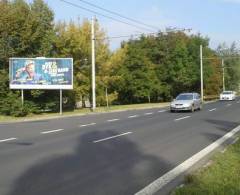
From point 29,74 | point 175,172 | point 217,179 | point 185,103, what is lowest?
point 175,172

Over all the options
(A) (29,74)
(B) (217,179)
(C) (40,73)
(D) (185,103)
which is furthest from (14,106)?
(B) (217,179)

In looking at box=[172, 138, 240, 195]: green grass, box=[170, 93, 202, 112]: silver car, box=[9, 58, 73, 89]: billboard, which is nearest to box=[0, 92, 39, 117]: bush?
box=[9, 58, 73, 89]: billboard

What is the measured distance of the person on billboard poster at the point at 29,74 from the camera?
3806cm

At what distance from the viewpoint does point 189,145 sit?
52.1 feet

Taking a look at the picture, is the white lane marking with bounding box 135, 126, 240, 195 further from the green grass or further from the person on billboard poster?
the person on billboard poster

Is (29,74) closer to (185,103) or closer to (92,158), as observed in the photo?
(185,103)

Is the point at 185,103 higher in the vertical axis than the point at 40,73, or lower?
lower

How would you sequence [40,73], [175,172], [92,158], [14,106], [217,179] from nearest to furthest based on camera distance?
[217,179]
[175,172]
[92,158]
[14,106]
[40,73]

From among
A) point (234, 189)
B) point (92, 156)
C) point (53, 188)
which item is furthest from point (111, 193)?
point (92, 156)

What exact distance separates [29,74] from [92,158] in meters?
26.3

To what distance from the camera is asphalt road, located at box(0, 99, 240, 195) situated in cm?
934

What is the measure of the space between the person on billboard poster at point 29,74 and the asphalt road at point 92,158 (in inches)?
693

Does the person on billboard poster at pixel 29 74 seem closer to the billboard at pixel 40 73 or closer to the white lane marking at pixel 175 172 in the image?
the billboard at pixel 40 73

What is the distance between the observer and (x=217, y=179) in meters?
9.07
